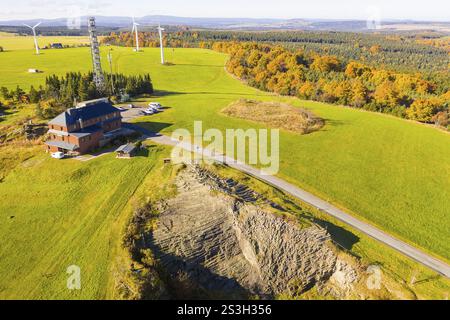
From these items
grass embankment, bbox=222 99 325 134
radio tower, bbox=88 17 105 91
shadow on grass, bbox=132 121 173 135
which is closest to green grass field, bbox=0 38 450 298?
shadow on grass, bbox=132 121 173 135

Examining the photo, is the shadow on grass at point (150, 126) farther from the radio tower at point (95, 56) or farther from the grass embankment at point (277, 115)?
the radio tower at point (95, 56)

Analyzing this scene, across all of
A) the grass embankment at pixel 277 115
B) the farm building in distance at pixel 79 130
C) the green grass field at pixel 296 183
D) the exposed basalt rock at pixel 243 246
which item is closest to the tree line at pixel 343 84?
the green grass field at pixel 296 183

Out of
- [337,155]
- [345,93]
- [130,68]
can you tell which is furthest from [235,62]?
[337,155]

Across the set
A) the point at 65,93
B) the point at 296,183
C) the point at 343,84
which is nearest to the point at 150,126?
the point at 65,93

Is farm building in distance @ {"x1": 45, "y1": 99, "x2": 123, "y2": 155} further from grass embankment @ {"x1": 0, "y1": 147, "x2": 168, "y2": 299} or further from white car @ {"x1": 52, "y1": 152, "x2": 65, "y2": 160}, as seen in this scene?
grass embankment @ {"x1": 0, "y1": 147, "x2": 168, "y2": 299}

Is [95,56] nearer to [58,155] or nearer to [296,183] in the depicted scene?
[58,155]
